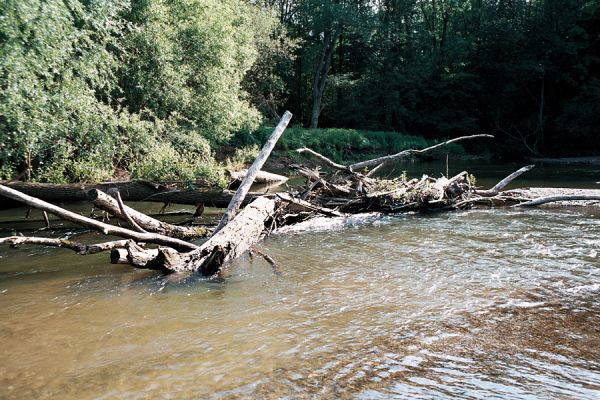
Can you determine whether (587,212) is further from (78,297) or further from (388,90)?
(388,90)

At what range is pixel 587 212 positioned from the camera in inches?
484

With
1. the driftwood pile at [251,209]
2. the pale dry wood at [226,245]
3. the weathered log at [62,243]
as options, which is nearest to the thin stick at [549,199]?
the driftwood pile at [251,209]

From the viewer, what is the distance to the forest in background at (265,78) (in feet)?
38.1

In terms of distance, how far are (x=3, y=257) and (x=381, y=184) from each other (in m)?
7.94

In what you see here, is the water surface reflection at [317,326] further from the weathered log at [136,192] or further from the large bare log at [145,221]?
the weathered log at [136,192]

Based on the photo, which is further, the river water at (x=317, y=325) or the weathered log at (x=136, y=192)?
the weathered log at (x=136, y=192)

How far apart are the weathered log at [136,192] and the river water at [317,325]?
122 inches

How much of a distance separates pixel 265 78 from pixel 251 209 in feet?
98.9

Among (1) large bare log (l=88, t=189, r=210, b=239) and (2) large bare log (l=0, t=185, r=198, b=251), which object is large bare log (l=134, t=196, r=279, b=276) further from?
(1) large bare log (l=88, t=189, r=210, b=239)

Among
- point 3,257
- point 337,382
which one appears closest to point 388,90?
point 3,257

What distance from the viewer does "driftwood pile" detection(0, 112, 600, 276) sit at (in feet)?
21.3

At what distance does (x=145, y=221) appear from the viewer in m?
8.90

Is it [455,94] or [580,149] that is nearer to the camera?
[580,149]

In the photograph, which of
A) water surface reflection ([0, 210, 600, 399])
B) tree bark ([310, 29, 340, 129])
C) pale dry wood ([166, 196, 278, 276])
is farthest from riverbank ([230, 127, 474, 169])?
water surface reflection ([0, 210, 600, 399])
